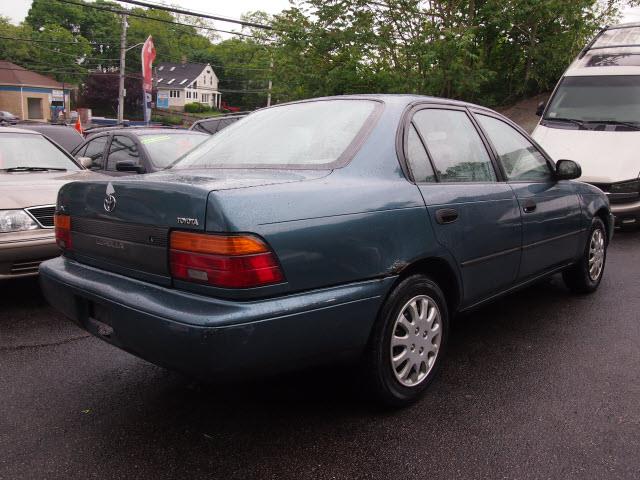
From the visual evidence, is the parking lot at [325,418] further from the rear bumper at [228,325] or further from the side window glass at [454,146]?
the side window glass at [454,146]

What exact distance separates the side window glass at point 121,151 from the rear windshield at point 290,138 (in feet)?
11.6

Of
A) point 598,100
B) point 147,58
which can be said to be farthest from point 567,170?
point 147,58

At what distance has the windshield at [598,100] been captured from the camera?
8234 millimetres

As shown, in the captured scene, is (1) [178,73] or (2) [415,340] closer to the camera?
(2) [415,340]

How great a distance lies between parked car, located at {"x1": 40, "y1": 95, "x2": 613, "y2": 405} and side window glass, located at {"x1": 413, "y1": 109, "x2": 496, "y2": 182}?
1 cm

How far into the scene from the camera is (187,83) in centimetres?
8575

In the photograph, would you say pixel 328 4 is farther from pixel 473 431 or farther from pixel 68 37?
pixel 68 37

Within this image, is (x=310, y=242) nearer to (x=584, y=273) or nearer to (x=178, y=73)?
(x=584, y=273)

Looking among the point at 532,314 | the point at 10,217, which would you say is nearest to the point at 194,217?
the point at 10,217

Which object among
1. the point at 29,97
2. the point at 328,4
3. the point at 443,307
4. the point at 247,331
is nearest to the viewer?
the point at 247,331

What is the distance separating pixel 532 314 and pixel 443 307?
1.81m

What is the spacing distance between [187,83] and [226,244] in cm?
8876

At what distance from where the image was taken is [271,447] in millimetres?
2664

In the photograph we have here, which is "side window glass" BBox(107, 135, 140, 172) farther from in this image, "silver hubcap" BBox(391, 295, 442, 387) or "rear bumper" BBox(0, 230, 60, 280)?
"silver hubcap" BBox(391, 295, 442, 387)
